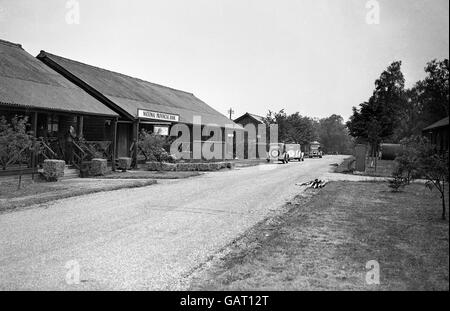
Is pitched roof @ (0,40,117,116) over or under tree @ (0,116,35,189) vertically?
over

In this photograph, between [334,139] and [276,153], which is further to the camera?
[334,139]

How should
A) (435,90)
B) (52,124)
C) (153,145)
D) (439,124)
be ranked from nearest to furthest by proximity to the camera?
(435,90), (439,124), (52,124), (153,145)

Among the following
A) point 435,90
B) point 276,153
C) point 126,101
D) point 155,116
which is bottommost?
point 276,153

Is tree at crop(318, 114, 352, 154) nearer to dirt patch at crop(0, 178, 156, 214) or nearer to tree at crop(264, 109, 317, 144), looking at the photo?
tree at crop(264, 109, 317, 144)

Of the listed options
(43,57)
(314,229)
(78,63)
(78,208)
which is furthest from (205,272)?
(78,63)

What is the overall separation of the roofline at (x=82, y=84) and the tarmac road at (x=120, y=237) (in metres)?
12.1

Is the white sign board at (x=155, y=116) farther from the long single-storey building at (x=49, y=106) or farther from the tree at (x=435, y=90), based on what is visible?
the tree at (x=435, y=90)

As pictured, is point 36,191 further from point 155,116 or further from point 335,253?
point 155,116

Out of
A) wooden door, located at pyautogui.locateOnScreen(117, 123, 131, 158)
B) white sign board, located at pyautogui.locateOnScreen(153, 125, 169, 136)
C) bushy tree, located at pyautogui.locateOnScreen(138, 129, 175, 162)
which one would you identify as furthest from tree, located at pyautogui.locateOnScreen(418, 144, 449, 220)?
wooden door, located at pyautogui.locateOnScreen(117, 123, 131, 158)

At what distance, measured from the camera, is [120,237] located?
7711 mm

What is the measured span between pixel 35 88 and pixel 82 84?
234 inches

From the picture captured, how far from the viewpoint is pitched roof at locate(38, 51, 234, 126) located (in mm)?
26125

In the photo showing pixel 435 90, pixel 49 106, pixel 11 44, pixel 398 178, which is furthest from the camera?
pixel 11 44

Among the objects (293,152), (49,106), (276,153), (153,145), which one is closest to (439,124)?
(49,106)
